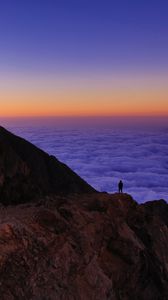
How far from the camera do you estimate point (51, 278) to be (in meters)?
12.0

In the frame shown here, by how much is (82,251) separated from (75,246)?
14.0 inches

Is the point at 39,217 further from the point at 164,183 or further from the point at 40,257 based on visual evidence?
the point at 164,183

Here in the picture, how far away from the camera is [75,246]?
45.4ft

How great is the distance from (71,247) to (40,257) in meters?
1.72

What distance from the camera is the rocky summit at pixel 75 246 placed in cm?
1168

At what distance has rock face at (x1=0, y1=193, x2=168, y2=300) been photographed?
1162cm

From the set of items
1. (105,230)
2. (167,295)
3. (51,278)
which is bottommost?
(167,295)

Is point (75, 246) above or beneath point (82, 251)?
above

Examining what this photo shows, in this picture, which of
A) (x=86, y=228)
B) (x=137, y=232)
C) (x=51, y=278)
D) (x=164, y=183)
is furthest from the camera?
(x=164, y=183)

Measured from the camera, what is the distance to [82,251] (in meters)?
14.0

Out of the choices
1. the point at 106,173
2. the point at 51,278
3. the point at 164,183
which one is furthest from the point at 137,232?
the point at 106,173

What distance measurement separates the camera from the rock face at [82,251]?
38.1 feet

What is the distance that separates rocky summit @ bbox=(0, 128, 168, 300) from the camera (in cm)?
1168

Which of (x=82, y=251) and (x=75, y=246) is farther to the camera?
(x=82, y=251)
